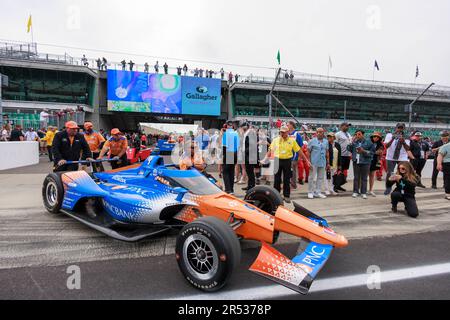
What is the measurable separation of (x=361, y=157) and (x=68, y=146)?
645 centimetres

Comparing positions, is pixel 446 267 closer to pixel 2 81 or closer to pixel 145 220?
pixel 145 220

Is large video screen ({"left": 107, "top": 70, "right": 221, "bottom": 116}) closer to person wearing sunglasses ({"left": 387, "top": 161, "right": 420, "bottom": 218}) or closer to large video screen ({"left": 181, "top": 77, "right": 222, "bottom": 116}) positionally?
large video screen ({"left": 181, "top": 77, "right": 222, "bottom": 116})

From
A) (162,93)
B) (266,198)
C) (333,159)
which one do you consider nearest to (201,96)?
(162,93)

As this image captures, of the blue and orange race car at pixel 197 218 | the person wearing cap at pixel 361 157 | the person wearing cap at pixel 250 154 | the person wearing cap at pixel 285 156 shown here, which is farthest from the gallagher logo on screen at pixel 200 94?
the blue and orange race car at pixel 197 218

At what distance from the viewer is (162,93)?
34.5m

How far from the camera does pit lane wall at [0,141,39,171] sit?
34.9ft

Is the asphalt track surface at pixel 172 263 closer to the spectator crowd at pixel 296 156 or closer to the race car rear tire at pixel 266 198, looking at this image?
the race car rear tire at pixel 266 198

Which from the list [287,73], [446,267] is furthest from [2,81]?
[287,73]

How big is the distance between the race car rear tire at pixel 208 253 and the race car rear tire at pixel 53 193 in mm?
2853

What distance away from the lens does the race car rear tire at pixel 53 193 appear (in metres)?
4.61

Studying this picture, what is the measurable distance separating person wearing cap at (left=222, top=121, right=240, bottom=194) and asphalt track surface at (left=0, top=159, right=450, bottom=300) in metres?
2.41

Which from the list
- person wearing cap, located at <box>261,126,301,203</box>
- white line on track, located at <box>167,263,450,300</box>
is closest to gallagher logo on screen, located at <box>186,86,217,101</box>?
person wearing cap, located at <box>261,126,301,203</box>

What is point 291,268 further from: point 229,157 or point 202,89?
point 202,89
